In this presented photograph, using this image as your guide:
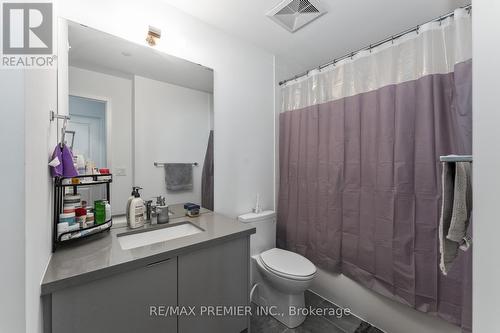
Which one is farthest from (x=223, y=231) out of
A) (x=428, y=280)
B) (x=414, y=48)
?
(x=414, y=48)

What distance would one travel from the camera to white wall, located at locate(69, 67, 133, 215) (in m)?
1.22

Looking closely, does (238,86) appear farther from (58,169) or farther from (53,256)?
(53,256)

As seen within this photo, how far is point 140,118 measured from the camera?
4.57 ft

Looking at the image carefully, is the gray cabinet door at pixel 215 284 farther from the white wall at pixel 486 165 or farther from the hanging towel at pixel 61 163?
the white wall at pixel 486 165

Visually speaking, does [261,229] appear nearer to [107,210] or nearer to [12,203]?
[107,210]

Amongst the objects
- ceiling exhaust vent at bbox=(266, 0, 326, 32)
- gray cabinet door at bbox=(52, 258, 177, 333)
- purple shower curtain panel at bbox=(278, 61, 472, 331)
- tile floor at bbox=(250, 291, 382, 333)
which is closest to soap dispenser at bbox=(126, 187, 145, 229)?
gray cabinet door at bbox=(52, 258, 177, 333)

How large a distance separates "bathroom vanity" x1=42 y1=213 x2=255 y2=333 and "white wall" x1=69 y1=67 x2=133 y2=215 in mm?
239

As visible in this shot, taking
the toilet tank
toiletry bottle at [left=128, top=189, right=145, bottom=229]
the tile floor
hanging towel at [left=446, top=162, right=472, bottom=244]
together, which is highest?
hanging towel at [left=446, top=162, right=472, bottom=244]

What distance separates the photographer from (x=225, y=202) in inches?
69.7

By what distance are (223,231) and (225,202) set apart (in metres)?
0.53

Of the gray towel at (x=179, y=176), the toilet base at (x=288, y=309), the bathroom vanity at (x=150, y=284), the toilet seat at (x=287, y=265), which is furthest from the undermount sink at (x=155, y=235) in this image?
the toilet base at (x=288, y=309)

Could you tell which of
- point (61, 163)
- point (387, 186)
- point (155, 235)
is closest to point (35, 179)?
point (61, 163)

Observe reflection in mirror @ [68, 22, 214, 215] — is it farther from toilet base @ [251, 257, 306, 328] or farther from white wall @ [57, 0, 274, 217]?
toilet base @ [251, 257, 306, 328]

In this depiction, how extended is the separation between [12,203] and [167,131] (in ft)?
3.50
